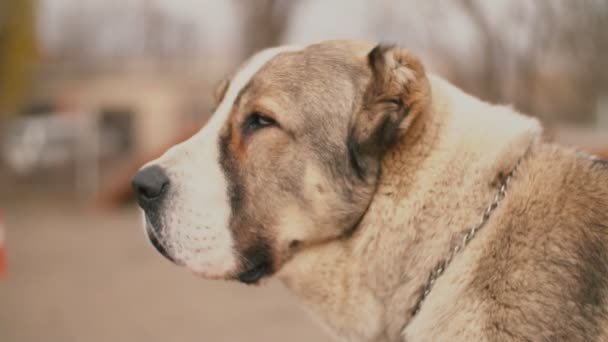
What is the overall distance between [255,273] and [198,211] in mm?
377

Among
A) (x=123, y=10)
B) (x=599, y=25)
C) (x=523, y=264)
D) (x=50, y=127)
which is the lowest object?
(x=50, y=127)

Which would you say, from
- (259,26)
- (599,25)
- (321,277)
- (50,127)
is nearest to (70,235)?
(259,26)

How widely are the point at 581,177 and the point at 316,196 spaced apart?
1.01m

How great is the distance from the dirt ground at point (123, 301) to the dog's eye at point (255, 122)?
521 centimetres

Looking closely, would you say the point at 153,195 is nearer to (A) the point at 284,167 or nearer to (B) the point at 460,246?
(A) the point at 284,167

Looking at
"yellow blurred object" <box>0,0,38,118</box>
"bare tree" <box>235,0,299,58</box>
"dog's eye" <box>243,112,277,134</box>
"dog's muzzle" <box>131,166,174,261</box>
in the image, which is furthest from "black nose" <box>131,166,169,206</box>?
"yellow blurred object" <box>0,0,38,118</box>

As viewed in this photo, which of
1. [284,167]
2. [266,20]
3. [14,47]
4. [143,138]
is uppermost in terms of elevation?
[284,167]

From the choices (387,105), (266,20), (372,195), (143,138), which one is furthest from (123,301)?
(143,138)

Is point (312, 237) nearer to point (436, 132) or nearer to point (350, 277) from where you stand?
point (350, 277)

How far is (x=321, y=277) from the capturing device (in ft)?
9.14

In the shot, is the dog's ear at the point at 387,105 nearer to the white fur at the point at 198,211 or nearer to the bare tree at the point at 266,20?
the white fur at the point at 198,211

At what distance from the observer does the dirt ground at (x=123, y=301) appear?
25.6 feet

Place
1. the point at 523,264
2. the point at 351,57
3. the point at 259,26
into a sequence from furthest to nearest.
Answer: the point at 259,26 → the point at 351,57 → the point at 523,264

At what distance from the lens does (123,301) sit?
30.2ft
